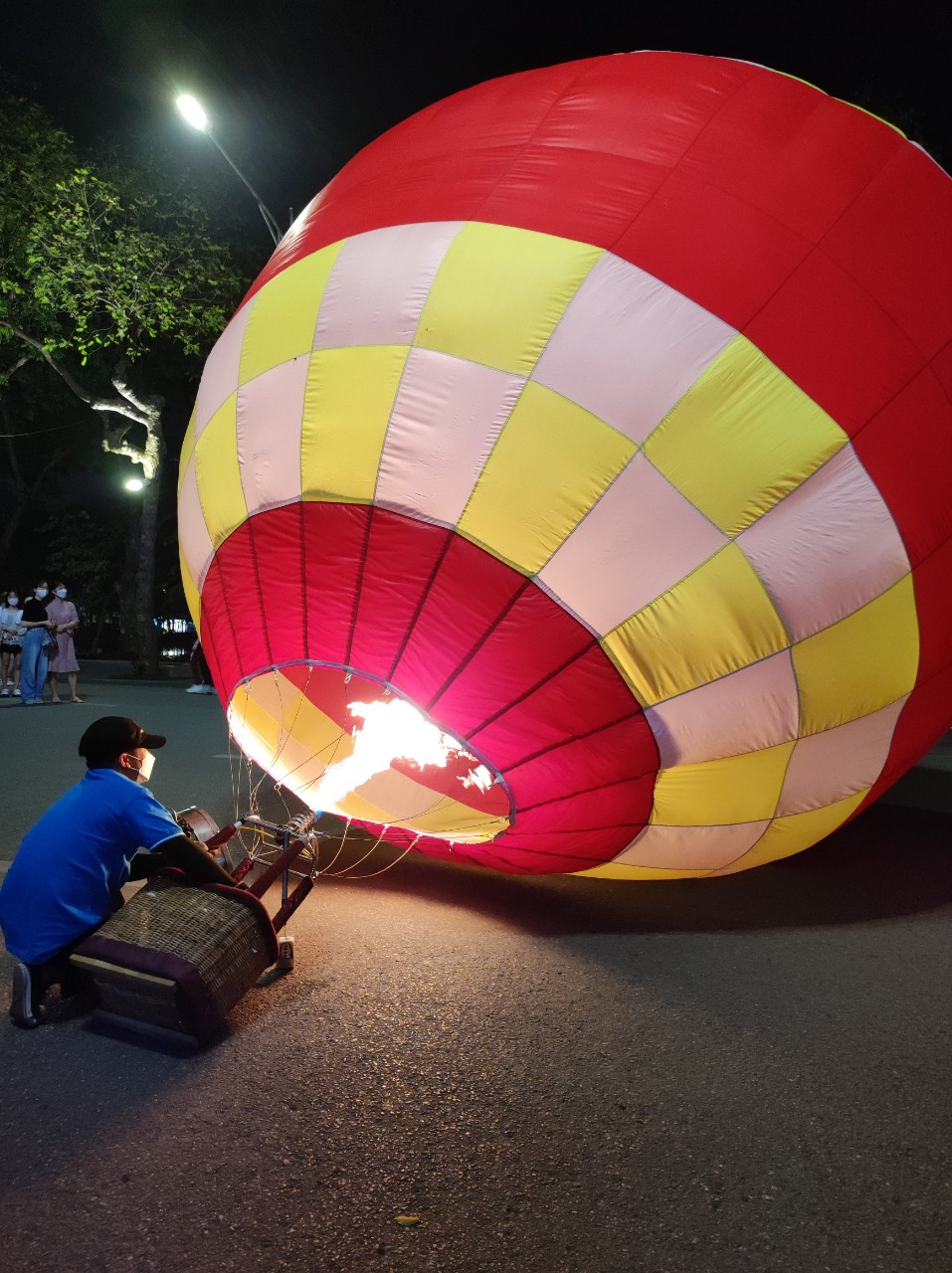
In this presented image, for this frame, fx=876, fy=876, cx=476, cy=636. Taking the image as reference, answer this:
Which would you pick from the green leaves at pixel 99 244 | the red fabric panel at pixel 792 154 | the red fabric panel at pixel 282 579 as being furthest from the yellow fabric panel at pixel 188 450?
the green leaves at pixel 99 244

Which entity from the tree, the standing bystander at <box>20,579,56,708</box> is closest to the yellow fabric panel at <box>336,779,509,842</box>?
the standing bystander at <box>20,579,56,708</box>

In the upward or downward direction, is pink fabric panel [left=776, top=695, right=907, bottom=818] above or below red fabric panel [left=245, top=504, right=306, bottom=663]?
below

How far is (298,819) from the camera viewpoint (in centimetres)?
371

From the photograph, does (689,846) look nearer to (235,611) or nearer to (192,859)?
(192,859)

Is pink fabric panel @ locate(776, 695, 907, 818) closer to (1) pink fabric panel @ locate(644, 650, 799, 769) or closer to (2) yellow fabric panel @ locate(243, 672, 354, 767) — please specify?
(1) pink fabric panel @ locate(644, 650, 799, 769)

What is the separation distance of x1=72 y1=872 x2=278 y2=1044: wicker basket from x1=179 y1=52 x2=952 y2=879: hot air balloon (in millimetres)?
1004

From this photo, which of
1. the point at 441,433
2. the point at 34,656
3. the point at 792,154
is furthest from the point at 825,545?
the point at 34,656

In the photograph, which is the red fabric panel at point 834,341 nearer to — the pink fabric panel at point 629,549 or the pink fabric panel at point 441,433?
the pink fabric panel at point 629,549

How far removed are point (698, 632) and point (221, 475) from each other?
2.14 metres

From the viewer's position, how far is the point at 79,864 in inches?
117

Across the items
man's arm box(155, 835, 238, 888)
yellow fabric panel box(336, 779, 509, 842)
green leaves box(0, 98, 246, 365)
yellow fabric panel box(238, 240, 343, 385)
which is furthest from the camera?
green leaves box(0, 98, 246, 365)

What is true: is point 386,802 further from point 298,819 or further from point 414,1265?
point 414,1265

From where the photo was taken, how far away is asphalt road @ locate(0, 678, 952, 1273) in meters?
1.97

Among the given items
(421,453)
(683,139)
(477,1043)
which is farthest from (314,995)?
(683,139)
